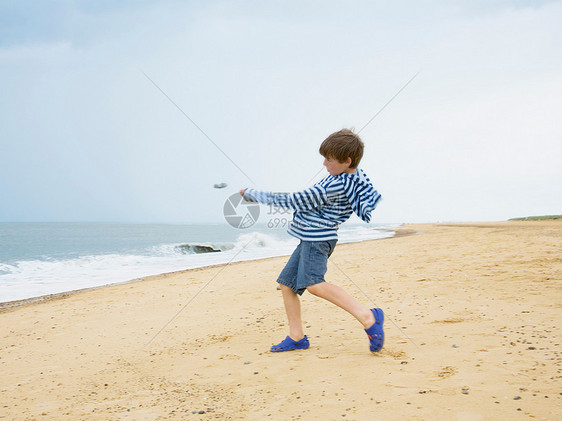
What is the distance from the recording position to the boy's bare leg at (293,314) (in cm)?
319

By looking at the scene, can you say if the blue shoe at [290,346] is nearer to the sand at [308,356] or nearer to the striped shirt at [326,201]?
the sand at [308,356]

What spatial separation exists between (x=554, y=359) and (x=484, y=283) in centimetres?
270

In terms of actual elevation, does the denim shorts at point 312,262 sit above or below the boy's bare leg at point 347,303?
above

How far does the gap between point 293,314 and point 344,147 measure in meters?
1.31

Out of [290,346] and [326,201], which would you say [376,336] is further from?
[326,201]

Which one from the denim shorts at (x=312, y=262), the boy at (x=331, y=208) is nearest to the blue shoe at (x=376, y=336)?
the boy at (x=331, y=208)

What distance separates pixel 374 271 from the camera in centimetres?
684

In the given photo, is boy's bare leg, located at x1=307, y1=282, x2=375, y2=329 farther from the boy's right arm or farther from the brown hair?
the brown hair

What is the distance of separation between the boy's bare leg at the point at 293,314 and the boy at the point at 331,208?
0.66ft

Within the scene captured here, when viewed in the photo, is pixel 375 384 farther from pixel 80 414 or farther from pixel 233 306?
pixel 233 306

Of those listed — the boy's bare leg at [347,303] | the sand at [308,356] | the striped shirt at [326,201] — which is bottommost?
the sand at [308,356]

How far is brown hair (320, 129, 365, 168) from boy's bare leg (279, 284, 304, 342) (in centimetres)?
105

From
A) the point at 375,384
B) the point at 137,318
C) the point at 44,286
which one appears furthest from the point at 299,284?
the point at 44,286

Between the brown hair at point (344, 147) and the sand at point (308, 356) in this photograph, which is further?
the brown hair at point (344, 147)
